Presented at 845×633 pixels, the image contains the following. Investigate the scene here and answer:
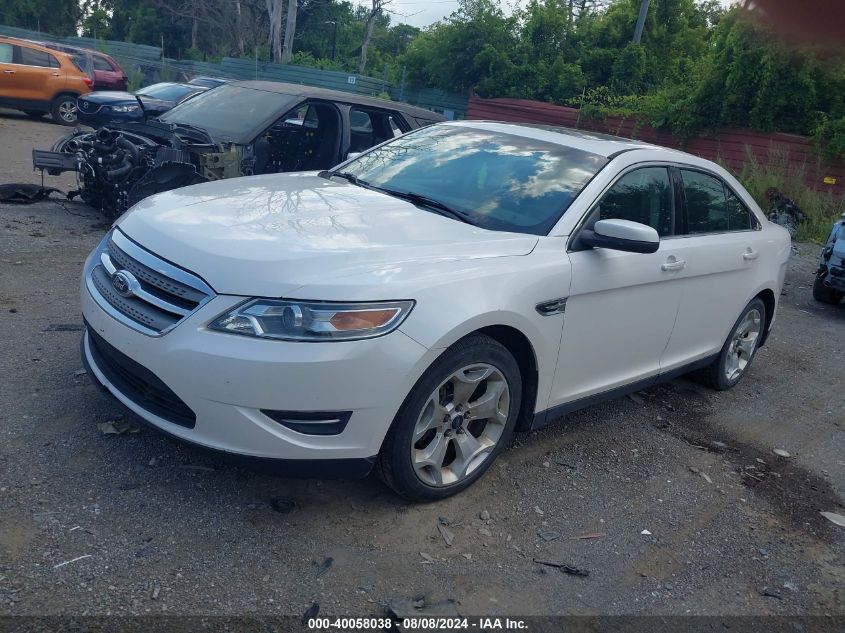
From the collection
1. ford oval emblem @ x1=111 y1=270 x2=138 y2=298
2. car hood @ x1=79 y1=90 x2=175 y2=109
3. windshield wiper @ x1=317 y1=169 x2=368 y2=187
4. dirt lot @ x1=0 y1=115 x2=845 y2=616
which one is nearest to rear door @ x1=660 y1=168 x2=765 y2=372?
dirt lot @ x1=0 y1=115 x2=845 y2=616

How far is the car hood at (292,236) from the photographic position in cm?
301

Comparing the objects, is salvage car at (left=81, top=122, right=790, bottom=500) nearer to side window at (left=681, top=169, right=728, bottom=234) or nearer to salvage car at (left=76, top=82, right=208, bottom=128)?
side window at (left=681, top=169, right=728, bottom=234)

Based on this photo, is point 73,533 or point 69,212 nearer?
point 73,533

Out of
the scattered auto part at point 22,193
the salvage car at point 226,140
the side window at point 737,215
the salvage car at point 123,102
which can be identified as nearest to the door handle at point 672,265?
the side window at point 737,215

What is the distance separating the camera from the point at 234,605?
8.79 ft

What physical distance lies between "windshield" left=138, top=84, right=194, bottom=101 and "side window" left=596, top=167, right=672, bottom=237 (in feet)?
46.8

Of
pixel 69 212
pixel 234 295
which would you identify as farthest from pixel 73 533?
pixel 69 212

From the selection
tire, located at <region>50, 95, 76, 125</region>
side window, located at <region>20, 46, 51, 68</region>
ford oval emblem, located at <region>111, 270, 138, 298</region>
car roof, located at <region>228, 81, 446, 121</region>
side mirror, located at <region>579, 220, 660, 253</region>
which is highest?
car roof, located at <region>228, 81, 446, 121</region>

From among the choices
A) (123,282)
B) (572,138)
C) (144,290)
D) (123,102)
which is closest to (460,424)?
(144,290)

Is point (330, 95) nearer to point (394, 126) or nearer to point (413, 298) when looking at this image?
point (394, 126)

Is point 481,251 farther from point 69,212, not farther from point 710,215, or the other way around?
point 69,212

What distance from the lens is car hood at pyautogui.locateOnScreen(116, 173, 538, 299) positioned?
9.89ft

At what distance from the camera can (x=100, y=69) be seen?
20.6 metres

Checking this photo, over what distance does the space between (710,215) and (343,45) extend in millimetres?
48169
